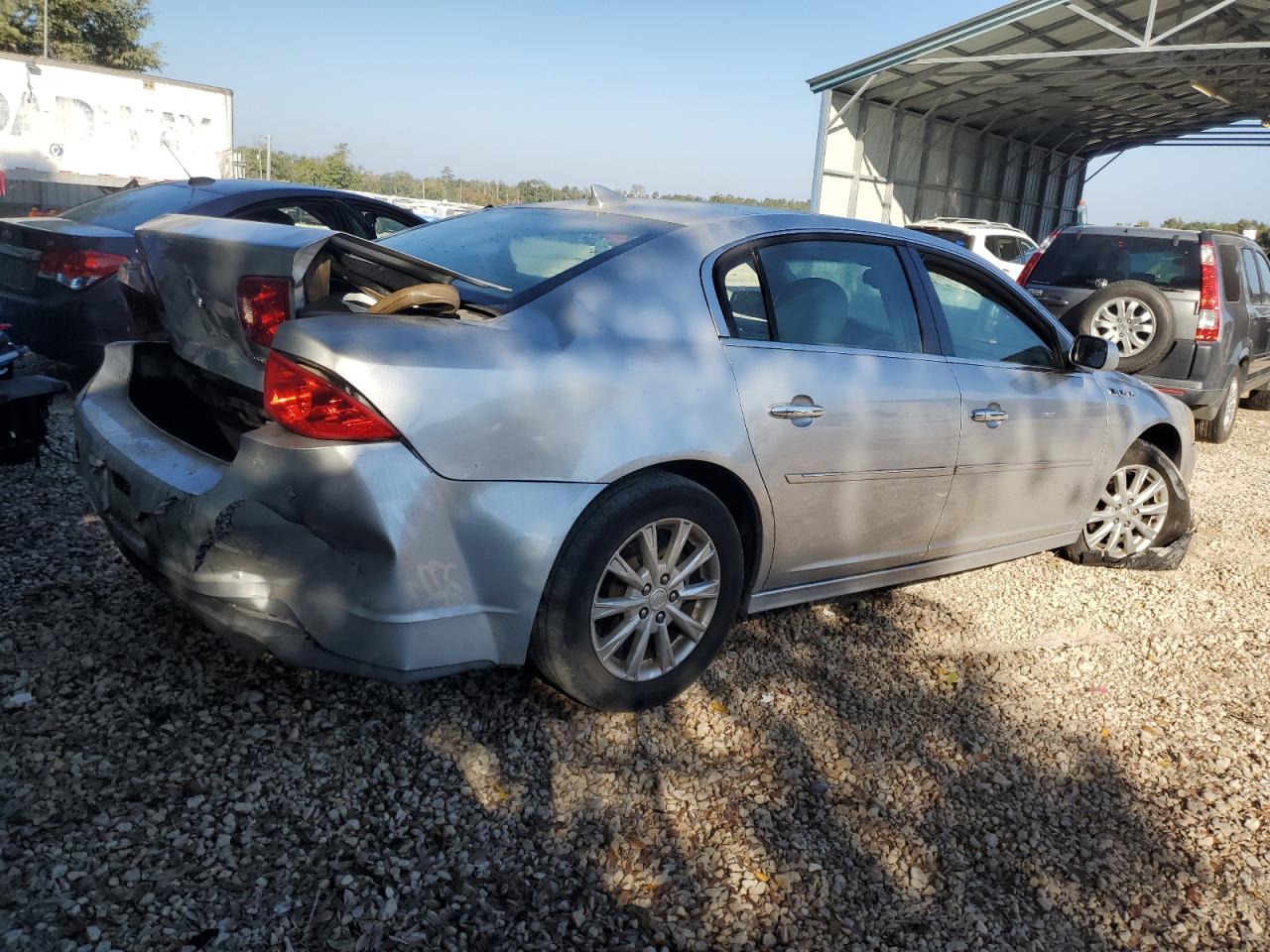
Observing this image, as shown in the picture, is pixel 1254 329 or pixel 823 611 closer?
pixel 823 611

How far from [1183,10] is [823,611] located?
2045 cm

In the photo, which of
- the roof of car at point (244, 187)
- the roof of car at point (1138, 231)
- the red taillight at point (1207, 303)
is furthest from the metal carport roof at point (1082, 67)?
the roof of car at point (244, 187)

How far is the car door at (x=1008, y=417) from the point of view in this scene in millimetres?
3783

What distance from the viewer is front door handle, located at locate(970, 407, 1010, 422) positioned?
3734 mm

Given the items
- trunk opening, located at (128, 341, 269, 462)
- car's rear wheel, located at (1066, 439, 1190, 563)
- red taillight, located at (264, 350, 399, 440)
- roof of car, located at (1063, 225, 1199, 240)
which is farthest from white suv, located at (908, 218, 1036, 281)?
red taillight, located at (264, 350, 399, 440)

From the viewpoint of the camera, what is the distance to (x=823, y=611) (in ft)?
13.2

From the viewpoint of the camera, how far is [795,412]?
3137mm

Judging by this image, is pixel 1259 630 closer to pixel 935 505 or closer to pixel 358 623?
pixel 935 505

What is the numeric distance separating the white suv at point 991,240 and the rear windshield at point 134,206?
12188mm

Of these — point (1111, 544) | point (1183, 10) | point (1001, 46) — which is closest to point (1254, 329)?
point (1111, 544)

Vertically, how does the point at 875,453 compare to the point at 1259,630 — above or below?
above

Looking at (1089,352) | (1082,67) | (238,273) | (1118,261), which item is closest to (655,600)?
(238,273)

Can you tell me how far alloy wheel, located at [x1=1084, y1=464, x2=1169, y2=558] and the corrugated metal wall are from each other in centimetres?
1420

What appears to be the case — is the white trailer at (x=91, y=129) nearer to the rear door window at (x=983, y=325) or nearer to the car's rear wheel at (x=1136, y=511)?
the rear door window at (x=983, y=325)
